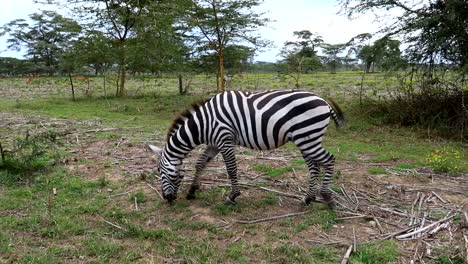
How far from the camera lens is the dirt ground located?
4.32 m

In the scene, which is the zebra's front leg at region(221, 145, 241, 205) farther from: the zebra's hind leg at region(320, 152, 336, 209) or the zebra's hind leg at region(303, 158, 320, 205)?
the zebra's hind leg at region(320, 152, 336, 209)

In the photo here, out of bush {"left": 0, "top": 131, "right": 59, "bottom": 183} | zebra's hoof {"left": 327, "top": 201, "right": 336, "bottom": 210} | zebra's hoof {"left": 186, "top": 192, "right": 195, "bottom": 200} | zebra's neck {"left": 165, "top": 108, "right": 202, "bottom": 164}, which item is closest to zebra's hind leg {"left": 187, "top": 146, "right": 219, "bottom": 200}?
zebra's hoof {"left": 186, "top": 192, "right": 195, "bottom": 200}

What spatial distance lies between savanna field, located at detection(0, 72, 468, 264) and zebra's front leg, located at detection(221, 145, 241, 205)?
0.14m

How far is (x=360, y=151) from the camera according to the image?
26.9 ft

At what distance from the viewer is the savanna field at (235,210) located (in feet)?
13.2

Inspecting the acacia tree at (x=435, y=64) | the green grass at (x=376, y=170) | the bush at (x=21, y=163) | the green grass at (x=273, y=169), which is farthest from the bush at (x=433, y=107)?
the bush at (x=21, y=163)

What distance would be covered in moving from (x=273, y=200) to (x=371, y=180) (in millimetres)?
1768

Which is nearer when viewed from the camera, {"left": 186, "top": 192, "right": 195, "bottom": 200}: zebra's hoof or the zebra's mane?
A: the zebra's mane

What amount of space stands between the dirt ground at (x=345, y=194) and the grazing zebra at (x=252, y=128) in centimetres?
49

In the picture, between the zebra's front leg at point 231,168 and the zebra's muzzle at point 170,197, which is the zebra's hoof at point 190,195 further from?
the zebra's front leg at point 231,168

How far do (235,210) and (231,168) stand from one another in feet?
1.77

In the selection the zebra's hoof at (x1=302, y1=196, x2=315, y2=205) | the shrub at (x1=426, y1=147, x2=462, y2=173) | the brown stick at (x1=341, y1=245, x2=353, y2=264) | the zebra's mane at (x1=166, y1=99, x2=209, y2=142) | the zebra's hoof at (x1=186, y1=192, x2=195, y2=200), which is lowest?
the brown stick at (x1=341, y1=245, x2=353, y2=264)

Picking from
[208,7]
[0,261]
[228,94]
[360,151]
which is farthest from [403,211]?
[208,7]

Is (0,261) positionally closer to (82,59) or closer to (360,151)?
(360,151)
